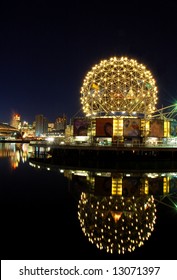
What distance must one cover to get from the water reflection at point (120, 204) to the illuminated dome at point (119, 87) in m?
22.8

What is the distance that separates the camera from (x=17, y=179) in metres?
30.0

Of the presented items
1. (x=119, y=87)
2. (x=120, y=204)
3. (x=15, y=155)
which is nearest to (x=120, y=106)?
(x=119, y=87)

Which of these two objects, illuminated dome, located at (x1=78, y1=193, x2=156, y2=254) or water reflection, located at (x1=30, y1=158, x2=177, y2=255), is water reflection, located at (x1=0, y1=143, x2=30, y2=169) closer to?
water reflection, located at (x1=30, y1=158, x2=177, y2=255)

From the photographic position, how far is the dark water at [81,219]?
11367 mm

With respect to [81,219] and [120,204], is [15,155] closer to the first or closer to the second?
[120,204]

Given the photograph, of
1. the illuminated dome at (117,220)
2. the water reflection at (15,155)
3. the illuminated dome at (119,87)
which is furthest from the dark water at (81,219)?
the illuminated dome at (119,87)

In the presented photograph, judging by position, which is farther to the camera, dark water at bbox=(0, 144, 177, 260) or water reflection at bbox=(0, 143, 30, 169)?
water reflection at bbox=(0, 143, 30, 169)

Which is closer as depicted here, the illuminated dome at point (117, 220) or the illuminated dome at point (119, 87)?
the illuminated dome at point (117, 220)

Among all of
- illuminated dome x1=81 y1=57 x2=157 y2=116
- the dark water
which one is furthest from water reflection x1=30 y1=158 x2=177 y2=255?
illuminated dome x1=81 y1=57 x2=157 y2=116

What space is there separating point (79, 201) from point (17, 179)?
1251cm

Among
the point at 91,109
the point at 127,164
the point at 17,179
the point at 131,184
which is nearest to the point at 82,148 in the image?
the point at 127,164

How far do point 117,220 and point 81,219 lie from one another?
1.91m

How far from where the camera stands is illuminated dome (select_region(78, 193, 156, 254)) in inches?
485

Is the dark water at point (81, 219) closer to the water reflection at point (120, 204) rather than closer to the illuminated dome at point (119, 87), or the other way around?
the water reflection at point (120, 204)
